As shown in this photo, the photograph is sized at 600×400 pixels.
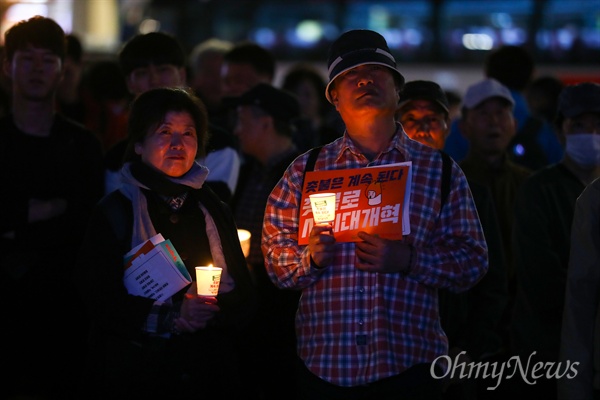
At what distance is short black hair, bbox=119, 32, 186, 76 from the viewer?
20.8 ft

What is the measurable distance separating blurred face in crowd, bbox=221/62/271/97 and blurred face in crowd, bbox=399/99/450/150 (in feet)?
8.16

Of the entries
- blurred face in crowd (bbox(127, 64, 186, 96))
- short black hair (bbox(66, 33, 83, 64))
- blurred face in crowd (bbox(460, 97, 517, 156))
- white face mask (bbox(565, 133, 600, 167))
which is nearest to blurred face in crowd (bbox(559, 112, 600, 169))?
white face mask (bbox(565, 133, 600, 167))

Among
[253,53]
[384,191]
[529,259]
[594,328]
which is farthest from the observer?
[253,53]

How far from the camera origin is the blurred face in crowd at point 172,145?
4.64 metres

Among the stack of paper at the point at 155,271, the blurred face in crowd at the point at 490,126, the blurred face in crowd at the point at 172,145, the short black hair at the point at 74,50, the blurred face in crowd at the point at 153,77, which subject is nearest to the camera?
the stack of paper at the point at 155,271

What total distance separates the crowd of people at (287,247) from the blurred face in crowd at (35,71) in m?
0.01

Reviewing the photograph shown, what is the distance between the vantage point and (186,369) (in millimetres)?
4555

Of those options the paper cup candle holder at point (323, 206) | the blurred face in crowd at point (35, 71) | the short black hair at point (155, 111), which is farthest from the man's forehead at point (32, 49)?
the paper cup candle holder at point (323, 206)

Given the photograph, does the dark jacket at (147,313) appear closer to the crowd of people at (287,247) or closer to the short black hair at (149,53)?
the crowd of people at (287,247)

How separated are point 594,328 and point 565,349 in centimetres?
16

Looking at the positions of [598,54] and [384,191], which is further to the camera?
[598,54]

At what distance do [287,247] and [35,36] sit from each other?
2.60 metres

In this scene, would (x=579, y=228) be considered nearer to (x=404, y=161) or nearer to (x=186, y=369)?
(x=404, y=161)

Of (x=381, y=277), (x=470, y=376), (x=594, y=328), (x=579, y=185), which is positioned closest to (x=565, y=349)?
(x=594, y=328)
